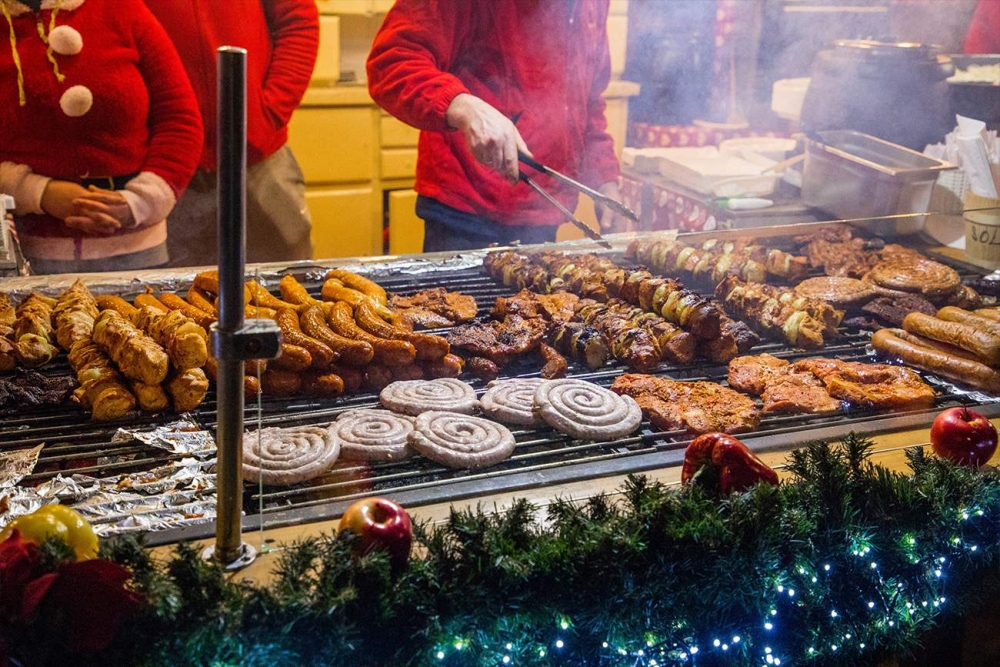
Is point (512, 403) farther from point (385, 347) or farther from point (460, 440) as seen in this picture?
point (385, 347)

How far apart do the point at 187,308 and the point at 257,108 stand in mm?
2973

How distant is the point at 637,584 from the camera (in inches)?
79.8

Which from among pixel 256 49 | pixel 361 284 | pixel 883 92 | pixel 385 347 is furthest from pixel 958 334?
pixel 256 49

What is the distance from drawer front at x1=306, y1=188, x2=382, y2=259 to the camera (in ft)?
22.8

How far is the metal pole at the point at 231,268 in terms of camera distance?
1603 millimetres

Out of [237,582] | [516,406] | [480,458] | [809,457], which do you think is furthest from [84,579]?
[809,457]

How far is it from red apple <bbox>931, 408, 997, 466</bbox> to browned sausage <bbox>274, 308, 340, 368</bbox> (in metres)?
2.01

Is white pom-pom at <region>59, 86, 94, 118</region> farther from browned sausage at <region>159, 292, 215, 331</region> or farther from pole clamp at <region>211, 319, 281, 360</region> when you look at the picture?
pole clamp at <region>211, 319, 281, 360</region>

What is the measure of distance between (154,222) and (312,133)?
66.0 inches

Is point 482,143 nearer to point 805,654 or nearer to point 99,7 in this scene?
point 99,7

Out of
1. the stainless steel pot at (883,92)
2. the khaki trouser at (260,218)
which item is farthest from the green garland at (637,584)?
the khaki trouser at (260,218)

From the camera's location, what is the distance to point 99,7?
4.88m

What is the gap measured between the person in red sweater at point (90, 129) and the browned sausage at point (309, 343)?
243 cm

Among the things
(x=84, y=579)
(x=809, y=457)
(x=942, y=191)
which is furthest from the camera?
(x=942, y=191)
